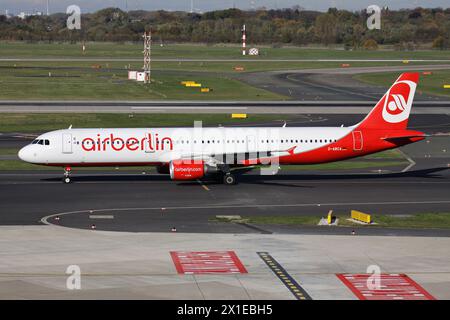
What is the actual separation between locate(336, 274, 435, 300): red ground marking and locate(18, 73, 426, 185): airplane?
2709 centimetres

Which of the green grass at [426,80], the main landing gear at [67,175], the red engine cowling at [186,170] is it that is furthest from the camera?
the green grass at [426,80]

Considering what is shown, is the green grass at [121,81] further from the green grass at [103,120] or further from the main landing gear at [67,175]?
the main landing gear at [67,175]

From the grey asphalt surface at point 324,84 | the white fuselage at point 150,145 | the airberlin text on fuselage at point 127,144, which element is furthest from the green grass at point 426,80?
the airberlin text on fuselage at point 127,144

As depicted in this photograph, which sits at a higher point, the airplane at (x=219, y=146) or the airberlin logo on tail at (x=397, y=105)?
the airberlin logo on tail at (x=397, y=105)

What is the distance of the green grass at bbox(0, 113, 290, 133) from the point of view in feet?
324

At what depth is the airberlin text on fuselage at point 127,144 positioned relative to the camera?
214 feet

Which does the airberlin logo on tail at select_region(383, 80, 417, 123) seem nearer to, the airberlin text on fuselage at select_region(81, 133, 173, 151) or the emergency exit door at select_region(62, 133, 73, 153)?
the airberlin text on fuselage at select_region(81, 133, 173, 151)

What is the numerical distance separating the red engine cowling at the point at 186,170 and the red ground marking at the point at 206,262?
20.3m

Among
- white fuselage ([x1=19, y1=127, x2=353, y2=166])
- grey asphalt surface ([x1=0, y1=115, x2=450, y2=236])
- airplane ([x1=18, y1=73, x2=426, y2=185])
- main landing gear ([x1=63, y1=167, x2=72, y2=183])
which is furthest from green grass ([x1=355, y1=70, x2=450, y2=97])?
main landing gear ([x1=63, y1=167, x2=72, y2=183])

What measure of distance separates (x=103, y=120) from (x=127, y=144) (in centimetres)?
3880

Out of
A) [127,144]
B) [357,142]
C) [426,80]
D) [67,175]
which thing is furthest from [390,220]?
[426,80]

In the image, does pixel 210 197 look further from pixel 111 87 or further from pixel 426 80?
pixel 426 80

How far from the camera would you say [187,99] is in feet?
424

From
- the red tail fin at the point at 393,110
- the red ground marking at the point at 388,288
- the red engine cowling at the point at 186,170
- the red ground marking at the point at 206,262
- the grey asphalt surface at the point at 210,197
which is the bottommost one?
the grey asphalt surface at the point at 210,197
